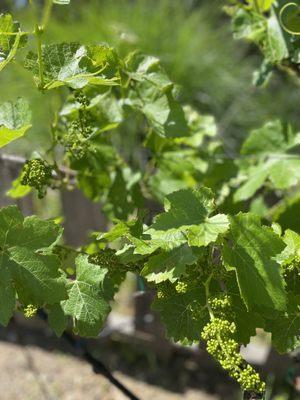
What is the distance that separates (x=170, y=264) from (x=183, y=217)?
0.26 feet

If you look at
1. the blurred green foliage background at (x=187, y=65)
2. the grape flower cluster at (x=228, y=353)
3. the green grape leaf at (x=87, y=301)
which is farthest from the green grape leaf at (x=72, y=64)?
the blurred green foliage background at (x=187, y=65)

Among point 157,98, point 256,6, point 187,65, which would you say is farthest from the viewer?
point 187,65

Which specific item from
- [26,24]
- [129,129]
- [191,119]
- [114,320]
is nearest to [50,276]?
[191,119]

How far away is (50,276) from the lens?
0.93 meters

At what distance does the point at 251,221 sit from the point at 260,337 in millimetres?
2408

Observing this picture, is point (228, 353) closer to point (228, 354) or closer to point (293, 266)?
point (228, 354)

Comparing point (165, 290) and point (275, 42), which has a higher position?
point (275, 42)

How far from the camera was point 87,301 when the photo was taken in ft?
3.28

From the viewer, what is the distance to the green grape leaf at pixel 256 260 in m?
0.90

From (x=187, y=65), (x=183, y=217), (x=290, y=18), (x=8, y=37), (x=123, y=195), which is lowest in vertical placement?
(x=187, y=65)

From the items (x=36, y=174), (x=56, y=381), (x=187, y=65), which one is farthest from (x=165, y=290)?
(x=187, y=65)

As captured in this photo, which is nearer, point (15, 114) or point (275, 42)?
point (15, 114)

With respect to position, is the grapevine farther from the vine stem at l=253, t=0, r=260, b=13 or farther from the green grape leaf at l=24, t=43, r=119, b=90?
the vine stem at l=253, t=0, r=260, b=13

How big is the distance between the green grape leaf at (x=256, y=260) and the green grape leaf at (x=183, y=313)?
0.09m
